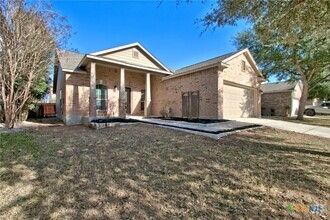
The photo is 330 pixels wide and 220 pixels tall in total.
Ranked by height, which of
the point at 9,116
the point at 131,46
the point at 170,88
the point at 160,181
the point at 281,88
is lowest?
the point at 160,181

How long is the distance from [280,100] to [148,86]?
17.1m

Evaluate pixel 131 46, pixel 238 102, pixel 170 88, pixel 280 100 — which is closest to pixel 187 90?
pixel 170 88

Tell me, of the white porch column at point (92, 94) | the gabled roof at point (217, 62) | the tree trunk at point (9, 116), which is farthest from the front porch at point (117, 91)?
the tree trunk at point (9, 116)

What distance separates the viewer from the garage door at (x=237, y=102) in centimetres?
1138

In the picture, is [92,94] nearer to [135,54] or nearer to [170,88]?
[135,54]

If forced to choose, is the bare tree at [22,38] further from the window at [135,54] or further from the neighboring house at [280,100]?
the neighboring house at [280,100]

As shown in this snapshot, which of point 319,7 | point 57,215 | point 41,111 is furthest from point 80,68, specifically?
point 319,7

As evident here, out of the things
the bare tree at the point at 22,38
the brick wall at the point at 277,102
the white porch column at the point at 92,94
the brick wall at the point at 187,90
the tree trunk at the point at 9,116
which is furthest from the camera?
the brick wall at the point at 277,102

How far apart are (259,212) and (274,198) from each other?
0.50 meters

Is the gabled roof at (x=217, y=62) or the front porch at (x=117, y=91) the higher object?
the gabled roof at (x=217, y=62)

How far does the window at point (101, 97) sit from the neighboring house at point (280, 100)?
57.4 feet

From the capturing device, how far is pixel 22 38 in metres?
7.57

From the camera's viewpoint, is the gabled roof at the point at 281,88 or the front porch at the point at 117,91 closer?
the front porch at the point at 117,91

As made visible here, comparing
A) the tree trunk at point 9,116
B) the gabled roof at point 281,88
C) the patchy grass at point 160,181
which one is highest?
the gabled roof at point 281,88
